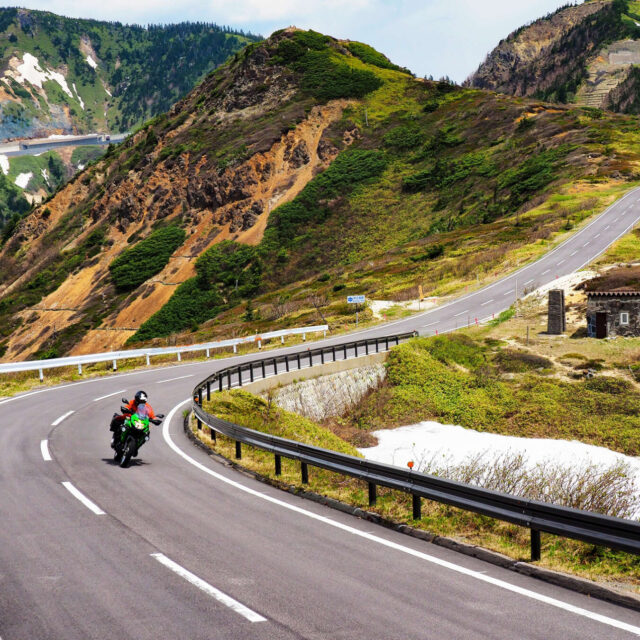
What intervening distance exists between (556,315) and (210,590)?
36.3 m

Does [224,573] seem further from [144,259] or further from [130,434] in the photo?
[144,259]

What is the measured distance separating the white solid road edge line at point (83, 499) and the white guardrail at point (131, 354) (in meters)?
17.8

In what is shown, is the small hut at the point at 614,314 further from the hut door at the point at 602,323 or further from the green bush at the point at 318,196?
the green bush at the point at 318,196

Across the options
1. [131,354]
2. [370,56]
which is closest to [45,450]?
[131,354]

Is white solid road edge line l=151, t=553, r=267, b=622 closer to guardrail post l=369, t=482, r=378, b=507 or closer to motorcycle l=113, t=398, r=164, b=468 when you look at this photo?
guardrail post l=369, t=482, r=378, b=507

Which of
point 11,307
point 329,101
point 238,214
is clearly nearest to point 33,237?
point 11,307

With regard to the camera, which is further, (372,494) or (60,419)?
(60,419)

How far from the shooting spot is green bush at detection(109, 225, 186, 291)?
85250 millimetres

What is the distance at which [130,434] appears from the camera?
13.2m

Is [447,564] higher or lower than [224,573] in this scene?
lower

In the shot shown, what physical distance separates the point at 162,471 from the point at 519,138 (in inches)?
3685

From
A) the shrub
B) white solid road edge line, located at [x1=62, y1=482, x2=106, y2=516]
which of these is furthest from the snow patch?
white solid road edge line, located at [x1=62, y1=482, x2=106, y2=516]

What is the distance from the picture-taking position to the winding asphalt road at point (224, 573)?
228 inches

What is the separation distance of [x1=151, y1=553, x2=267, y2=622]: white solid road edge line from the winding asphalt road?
0.02 meters
